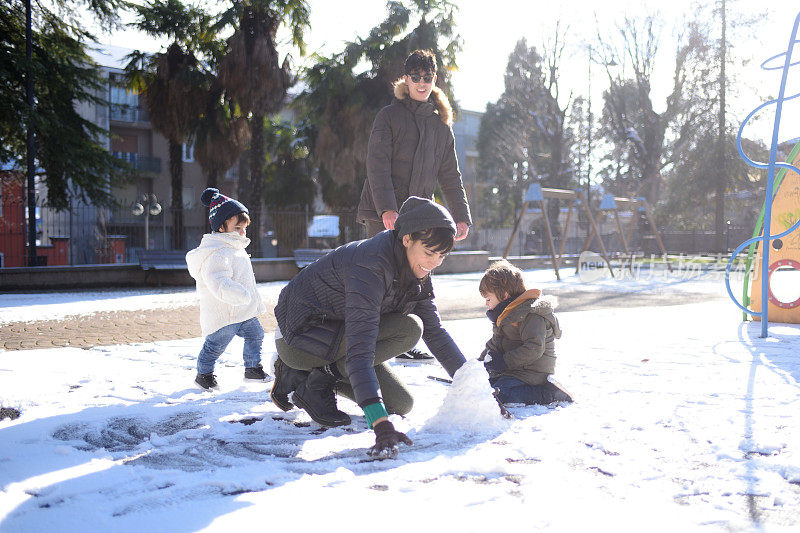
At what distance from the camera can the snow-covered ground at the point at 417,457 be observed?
167cm

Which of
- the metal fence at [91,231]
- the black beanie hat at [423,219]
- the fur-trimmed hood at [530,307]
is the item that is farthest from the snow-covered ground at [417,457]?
the metal fence at [91,231]

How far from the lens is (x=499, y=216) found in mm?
37938

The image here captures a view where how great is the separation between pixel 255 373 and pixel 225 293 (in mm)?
495

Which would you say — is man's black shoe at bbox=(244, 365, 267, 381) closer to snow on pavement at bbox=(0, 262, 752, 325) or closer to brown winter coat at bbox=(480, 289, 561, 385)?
brown winter coat at bbox=(480, 289, 561, 385)

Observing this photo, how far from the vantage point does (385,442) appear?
2.12 meters

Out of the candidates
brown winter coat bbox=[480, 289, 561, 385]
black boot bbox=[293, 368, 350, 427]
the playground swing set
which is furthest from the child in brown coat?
the playground swing set

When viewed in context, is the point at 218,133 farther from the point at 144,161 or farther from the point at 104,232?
the point at 144,161

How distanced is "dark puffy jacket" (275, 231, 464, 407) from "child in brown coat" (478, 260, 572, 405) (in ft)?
1.30

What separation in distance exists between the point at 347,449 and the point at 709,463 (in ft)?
4.01

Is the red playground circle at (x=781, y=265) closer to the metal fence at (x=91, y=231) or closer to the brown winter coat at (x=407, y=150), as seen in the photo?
the brown winter coat at (x=407, y=150)

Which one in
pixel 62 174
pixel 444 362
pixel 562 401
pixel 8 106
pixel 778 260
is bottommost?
pixel 562 401

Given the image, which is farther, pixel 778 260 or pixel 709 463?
pixel 778 260

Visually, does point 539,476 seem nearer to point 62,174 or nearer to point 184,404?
point 184,404

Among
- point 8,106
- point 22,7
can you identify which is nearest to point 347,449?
point 8,106
